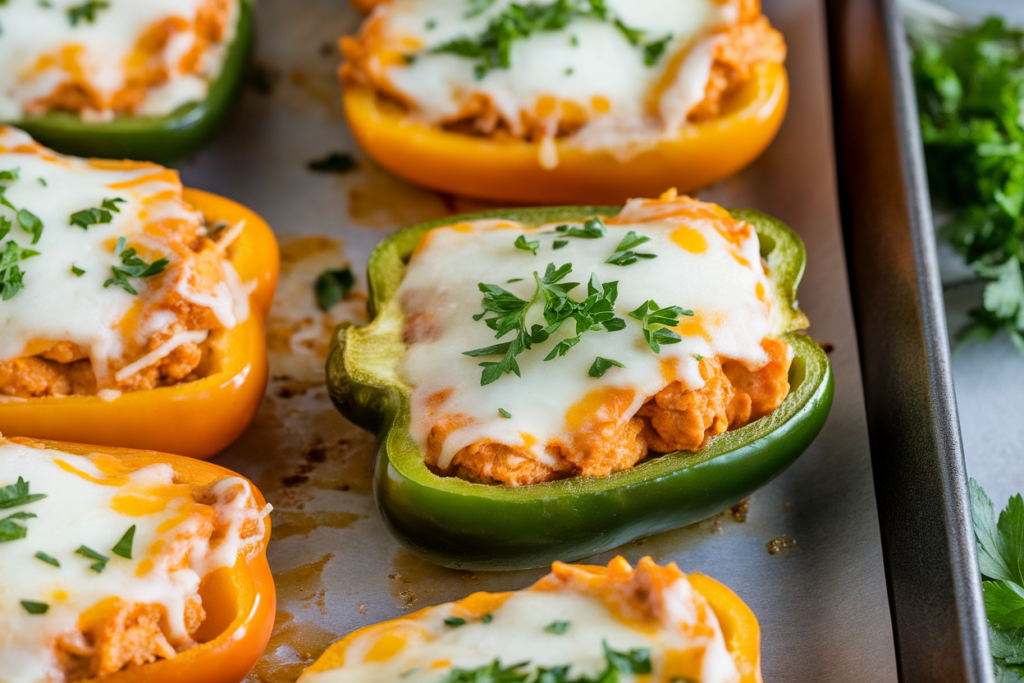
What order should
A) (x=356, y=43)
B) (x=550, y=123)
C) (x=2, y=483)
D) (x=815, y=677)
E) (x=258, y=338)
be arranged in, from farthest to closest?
(x=356, y=43) → (x=550, y=123) → (x=258, y=338) → (x=815, y=677) → (x=2, y=483)

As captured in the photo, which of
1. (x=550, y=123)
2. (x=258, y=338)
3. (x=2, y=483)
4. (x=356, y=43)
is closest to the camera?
(x=2, y=483)

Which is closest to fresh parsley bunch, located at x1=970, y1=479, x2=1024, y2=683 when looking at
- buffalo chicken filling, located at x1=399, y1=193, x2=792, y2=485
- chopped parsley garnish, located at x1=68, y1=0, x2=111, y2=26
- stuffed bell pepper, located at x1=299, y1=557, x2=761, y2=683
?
buffalo chicken filling, located at x1=399, y1=193, x2=792, y2=485

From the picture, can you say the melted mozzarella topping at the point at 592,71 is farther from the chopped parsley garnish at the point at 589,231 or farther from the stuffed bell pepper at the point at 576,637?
the stuffed bell pepper at the point at 576,637

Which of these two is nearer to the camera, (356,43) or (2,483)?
(2,483)

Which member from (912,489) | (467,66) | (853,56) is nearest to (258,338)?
(467,66)

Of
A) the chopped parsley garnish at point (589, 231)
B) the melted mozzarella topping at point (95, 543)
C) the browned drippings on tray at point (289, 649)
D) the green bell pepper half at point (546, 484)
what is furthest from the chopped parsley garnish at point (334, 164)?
the browned drippings on tray at point (289, 649)

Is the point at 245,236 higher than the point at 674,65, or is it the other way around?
the point at 674,65

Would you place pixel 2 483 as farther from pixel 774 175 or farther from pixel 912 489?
pixel 774 175

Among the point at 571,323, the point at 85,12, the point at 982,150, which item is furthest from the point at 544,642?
the point at 85,12
